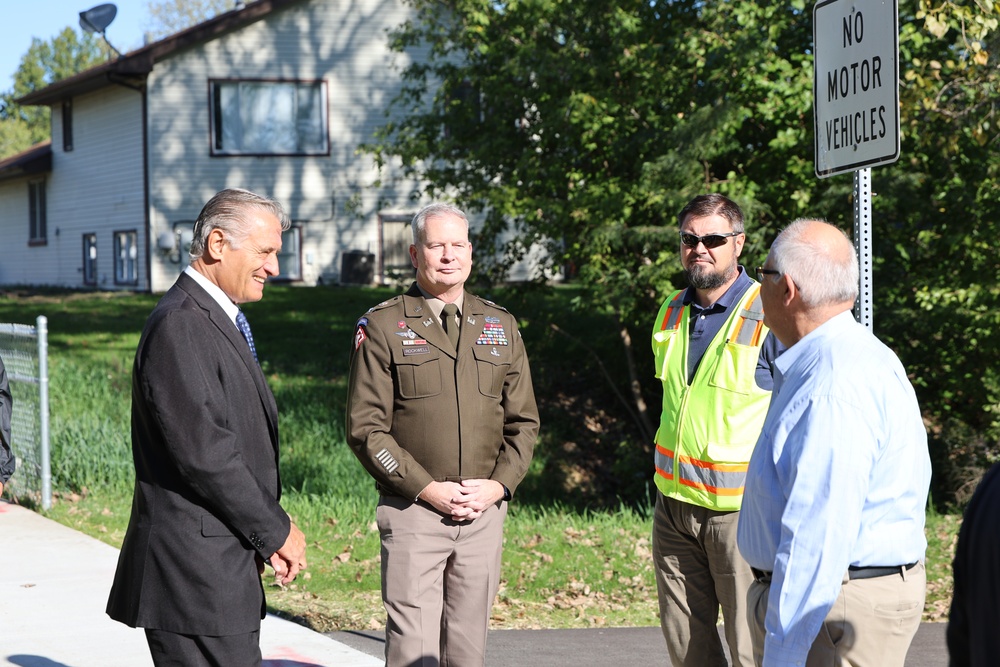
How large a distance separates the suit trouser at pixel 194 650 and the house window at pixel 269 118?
2561 centimetres

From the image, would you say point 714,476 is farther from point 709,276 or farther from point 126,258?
point 126,258

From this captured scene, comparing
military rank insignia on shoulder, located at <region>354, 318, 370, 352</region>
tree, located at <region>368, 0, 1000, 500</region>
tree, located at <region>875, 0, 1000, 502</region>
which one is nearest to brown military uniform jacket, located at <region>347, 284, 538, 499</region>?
military rank insignia on shoulder, located at <region>354, 318, 370, 352</region>

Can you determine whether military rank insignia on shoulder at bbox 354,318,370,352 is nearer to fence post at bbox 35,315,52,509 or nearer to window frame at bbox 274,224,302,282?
fence post at bbox 35,315,52,509

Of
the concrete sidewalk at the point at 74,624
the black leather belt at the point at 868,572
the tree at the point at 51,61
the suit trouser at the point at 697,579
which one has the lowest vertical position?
the concrete sidewalk at the point at 74,624

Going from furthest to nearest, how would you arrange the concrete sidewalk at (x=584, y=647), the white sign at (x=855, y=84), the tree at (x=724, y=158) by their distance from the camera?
1. the tree at (x=724, y=158)
2. the concrete sidewalk at (x=584, y=647)
3. the white sign at (x=855, y=84)

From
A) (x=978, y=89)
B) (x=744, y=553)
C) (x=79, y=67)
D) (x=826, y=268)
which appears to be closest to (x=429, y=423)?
(x=744, y=553)

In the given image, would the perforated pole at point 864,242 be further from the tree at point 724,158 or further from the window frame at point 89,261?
the window frame at point 89,261

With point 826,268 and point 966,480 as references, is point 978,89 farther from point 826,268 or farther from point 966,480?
point 826,268

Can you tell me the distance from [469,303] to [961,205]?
26.2ft

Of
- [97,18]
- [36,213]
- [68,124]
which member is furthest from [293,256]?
[36,213]

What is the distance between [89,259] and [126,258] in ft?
9.30

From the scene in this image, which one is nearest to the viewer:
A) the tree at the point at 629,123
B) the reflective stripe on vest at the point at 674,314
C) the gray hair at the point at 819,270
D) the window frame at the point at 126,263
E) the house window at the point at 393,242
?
the gray hair at the point at 819,270

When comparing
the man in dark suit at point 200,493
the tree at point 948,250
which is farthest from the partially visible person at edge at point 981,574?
the tree at point 948,250

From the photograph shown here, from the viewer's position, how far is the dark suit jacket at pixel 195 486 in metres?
3.39
